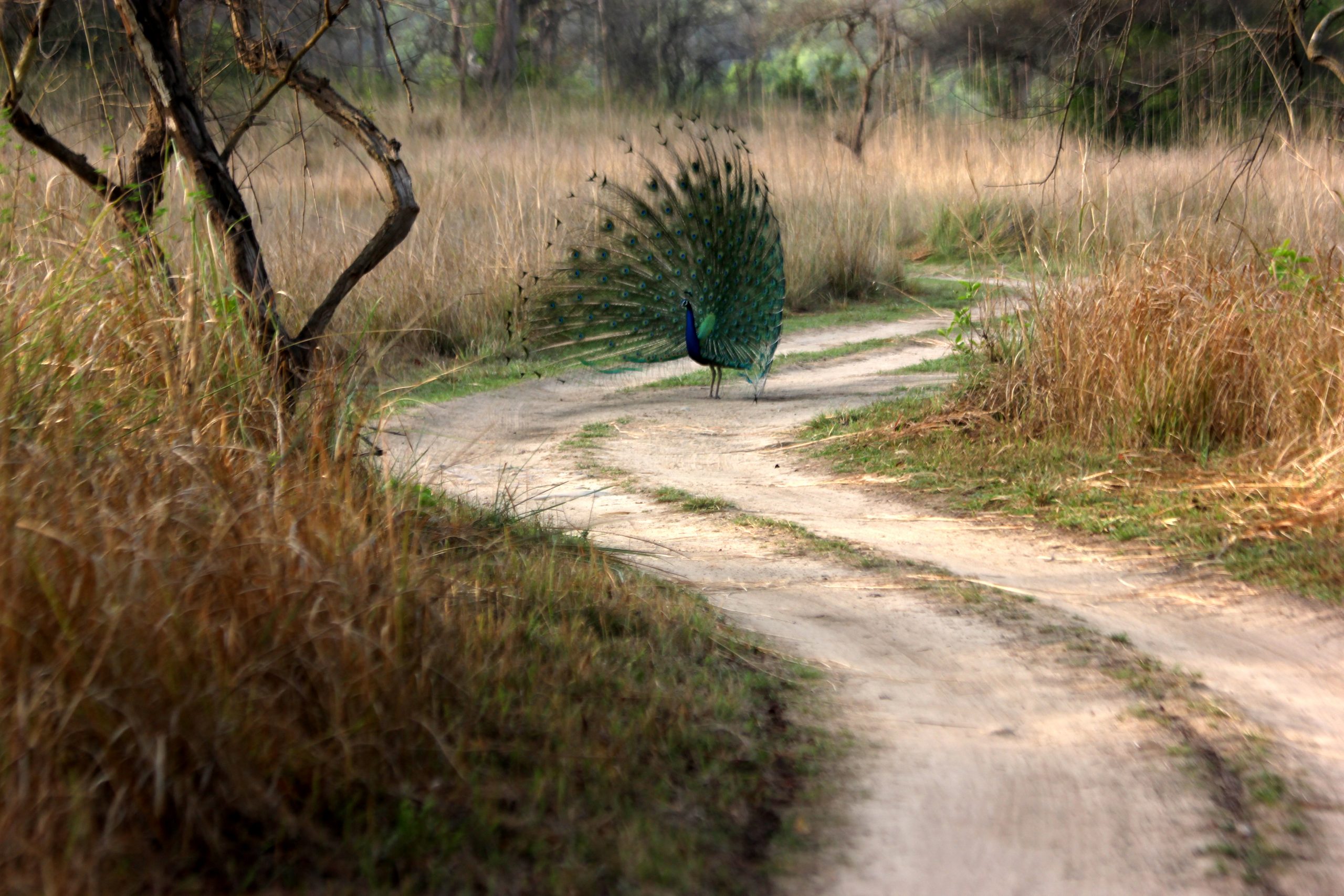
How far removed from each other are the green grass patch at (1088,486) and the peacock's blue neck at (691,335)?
134 centimetres

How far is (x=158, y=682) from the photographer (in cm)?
236

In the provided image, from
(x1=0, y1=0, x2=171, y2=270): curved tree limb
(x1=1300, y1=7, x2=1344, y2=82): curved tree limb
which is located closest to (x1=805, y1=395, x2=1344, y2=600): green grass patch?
(x1=1300, y1=7, x2=1344, y2=82): curved tree limb

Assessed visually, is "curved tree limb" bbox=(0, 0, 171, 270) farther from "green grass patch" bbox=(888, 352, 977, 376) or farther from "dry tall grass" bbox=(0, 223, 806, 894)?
"green grass patch" bbox=(888, 352, 977, 376)

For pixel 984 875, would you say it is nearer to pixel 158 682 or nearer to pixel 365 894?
pixel 365 894

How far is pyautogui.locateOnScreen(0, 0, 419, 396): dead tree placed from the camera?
4.45m

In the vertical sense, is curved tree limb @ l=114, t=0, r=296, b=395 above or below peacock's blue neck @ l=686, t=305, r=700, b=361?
above

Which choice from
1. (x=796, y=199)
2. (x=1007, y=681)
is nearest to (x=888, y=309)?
(x=796, y=199)

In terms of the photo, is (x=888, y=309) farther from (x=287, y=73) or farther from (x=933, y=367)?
(x=287, y=73)

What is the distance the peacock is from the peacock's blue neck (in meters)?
0.08

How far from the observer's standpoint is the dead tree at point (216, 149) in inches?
175

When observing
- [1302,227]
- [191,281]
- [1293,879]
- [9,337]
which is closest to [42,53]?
[191,281]

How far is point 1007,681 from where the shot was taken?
350cm

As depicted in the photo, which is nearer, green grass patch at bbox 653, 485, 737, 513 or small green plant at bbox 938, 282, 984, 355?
green grass patch at bbox 653, 485, 737, 513

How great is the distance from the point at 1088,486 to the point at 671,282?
3.95m
